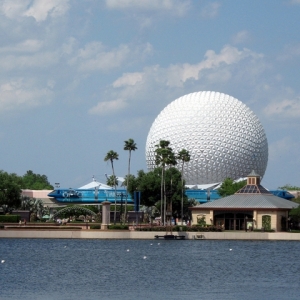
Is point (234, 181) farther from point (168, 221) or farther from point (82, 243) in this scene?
point (82, 243)

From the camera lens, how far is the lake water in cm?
4425

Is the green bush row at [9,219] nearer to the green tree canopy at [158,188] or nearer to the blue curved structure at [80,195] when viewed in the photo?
the green tree canopy at [158,188]

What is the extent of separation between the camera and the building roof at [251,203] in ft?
313

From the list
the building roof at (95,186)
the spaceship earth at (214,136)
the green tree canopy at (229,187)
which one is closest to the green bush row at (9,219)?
the green tree canopy at (229,187)

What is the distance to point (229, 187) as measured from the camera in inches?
4429

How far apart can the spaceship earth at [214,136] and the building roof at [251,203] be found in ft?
66.3

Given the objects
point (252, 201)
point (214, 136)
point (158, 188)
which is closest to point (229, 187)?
point (158, 188)

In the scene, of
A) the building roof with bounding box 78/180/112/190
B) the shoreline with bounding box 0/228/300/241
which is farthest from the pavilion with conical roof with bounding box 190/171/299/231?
the building roof with bounding box 78/180/112/190

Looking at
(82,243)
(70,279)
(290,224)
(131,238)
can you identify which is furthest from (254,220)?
(70,279)

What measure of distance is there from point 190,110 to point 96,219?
23.2 meters

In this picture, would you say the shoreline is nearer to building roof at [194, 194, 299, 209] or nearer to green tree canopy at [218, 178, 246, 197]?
building roof at [194, 194, 299, 209]

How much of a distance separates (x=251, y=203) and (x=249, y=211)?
0.97m

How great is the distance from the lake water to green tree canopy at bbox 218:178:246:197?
3097 cm

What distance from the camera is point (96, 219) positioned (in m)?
108
